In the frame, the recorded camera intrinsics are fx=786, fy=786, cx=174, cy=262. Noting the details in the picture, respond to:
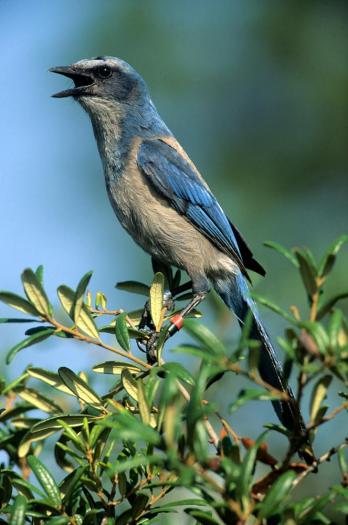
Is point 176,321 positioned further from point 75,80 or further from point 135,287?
point 75,80

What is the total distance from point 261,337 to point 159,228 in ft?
2.97

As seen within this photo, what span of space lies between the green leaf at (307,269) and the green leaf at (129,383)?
2.15 ft

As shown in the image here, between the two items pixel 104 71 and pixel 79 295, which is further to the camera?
pixel 104 71

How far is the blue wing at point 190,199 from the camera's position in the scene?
14.9 feet

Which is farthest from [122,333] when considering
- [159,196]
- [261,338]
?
[159,196]

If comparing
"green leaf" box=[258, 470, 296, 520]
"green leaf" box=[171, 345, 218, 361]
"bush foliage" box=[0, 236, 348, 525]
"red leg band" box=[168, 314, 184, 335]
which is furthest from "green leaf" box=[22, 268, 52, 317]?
"green leaf" box=[258, 470, 296, 520]

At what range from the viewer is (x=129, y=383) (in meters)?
2.13

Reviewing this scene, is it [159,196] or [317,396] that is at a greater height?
[159,196]

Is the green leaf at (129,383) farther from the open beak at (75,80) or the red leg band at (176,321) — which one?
the open beak at (75,80)

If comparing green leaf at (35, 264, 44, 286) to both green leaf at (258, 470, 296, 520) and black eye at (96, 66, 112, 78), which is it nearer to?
green leaf at (258, 470, 296, 520)

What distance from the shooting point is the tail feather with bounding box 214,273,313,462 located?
125 inches

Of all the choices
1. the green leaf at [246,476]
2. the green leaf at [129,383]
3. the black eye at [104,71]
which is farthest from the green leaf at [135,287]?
the black eye at [104,71]

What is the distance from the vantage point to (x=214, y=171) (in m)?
6.29

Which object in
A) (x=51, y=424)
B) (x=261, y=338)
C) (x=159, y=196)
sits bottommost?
(x=261, y=338)
